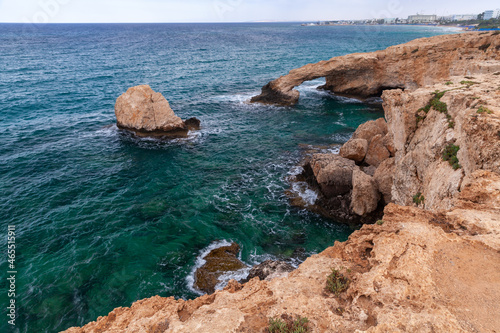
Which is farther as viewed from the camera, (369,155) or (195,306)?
(369,155)

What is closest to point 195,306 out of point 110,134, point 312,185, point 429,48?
point 312,185

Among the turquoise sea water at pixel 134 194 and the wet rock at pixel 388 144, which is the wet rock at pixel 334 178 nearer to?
the turquoise sea water at pixel 134 194

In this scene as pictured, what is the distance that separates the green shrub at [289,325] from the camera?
22.4ft

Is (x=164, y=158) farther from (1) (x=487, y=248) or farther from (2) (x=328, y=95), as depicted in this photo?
(2) (x=328, y=95)

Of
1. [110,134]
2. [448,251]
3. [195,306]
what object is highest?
[448,251]

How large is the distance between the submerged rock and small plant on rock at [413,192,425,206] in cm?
1026

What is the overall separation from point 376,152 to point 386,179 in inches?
238

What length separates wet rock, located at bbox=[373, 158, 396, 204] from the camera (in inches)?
795

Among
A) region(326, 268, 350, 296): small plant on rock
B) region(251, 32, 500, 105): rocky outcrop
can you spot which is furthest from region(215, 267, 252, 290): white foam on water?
region(251, 32, 500, 105): rocky outcrop

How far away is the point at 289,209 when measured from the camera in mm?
22266

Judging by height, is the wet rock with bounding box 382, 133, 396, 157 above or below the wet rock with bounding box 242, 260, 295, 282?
above

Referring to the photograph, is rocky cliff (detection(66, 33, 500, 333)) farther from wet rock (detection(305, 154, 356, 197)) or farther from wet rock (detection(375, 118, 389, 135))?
wet rock (detection(375, 118, 389, 135))

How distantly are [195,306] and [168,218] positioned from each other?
532 inches

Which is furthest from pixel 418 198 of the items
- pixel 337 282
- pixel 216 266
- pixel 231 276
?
pixel 216 266
